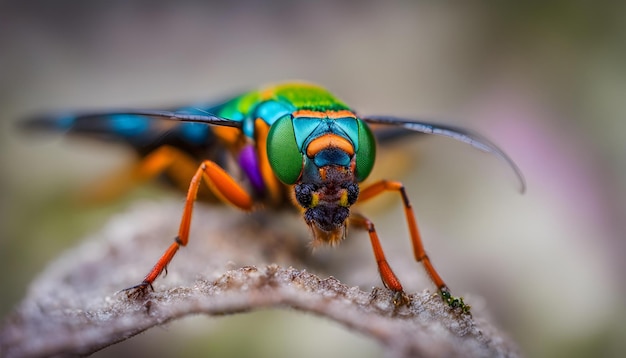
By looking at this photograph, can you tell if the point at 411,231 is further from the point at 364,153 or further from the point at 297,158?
the point at 297,158

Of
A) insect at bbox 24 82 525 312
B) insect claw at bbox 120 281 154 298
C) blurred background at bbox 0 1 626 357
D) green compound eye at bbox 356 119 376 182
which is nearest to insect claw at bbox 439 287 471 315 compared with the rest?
insect at bbox 24 82 525 312

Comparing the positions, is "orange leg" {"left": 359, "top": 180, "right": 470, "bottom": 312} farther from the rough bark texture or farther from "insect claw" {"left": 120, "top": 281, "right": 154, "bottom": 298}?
"insect claw" {"left": 120, "top": 281, "right": 154, "bottom": 298}

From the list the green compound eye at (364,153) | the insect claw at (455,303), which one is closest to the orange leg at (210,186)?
the green compound eye at (364,153)

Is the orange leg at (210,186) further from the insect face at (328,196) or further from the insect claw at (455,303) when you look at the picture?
the insect claw at (455,303)

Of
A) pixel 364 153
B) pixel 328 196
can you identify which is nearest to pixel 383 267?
pixel 328 196

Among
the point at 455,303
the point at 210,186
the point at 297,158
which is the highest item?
the point at 297,158

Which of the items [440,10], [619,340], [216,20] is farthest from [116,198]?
[619,340]
